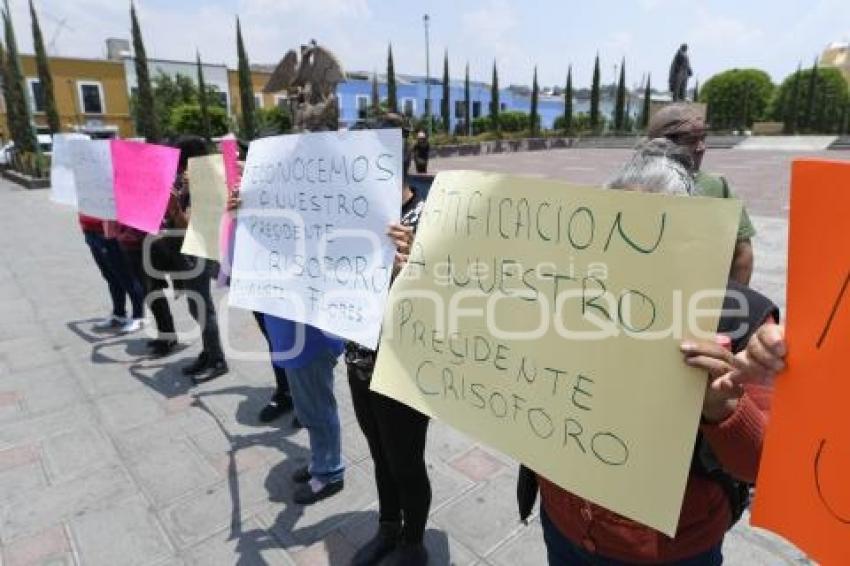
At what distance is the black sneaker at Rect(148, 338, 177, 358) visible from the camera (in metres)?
4.53

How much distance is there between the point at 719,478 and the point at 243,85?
35818 mm

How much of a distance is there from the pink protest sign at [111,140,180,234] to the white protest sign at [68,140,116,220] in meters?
0.21

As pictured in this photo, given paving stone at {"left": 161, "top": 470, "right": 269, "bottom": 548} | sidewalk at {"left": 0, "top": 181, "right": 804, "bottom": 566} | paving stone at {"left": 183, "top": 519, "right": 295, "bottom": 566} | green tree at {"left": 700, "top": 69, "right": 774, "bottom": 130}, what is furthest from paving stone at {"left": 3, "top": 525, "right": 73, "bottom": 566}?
green tree at {"left": 700, "top": 69, "right": 774, "bottom": 130}

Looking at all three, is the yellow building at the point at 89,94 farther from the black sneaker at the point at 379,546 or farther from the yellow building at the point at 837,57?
the yellow building at the point at 837,57

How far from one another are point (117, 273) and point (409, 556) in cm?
408

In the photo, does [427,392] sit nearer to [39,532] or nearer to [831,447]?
[831,447]

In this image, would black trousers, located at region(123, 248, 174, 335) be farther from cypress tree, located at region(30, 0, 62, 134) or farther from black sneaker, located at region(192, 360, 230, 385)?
cypress tree, located at region(30, 0, 62, 134)

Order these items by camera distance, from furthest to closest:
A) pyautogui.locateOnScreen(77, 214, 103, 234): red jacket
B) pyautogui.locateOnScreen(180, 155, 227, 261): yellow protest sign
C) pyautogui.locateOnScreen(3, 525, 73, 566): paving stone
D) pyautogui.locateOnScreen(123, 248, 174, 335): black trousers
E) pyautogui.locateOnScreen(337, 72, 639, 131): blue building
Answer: pyautogui.locateOnScreen(337, 72, 639, 131): blue building < pyautogui.locateOnScreen(77, 214, 103, 234): red jacket < pyautogui.locateOnScreen(123, 248, 174, 335): black trousers < pyautogui.locateOnScreen(180, 155, 227, 261): yellow protest sign < pyautogui.locateOnScreen(3, 525, 73, 566): paving stone

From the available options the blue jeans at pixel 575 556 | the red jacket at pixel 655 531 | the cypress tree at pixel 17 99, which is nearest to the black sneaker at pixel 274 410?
the blue jeans at pixel 575 556

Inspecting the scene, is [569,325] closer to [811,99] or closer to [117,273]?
[117,273]

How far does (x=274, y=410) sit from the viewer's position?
3436mm

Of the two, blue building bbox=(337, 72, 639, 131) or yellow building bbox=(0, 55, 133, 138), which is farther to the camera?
blue building bbox=(337, 72, 639, 131)

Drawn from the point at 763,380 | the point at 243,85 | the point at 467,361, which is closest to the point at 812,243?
the point at 763,380

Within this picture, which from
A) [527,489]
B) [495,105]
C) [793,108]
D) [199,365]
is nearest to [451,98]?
[495,105]
